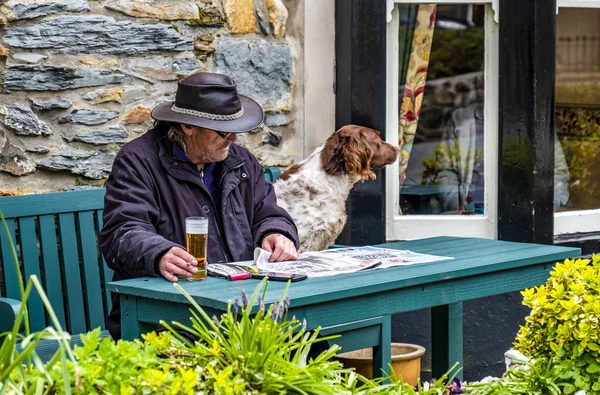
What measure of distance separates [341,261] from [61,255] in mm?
1345

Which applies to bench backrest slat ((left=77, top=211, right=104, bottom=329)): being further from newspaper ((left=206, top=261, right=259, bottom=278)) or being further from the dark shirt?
newspaper ((left=206, top=261, right=259, bottom=278))

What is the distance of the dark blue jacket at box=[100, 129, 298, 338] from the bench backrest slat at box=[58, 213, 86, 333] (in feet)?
1.56

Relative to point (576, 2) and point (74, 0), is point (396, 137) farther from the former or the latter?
point (74, 0)

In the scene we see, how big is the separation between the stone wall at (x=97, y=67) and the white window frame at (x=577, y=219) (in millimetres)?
1812

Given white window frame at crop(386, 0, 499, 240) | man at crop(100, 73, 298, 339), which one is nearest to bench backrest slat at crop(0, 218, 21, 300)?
man at crop(100, 73, 298, 339)

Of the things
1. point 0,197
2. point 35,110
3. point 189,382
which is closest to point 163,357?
point 189,382

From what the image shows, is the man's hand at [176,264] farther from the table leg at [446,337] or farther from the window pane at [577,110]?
the window pane at [577,110]

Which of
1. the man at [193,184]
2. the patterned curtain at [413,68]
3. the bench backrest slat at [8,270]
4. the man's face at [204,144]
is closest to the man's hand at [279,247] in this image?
the man at [193,184]

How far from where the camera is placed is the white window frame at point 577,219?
225 inches

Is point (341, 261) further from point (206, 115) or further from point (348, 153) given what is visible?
point (348, 153)

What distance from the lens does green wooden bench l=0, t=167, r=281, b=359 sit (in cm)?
416

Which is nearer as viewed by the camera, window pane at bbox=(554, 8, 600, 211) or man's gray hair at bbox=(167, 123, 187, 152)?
man's gray hair at bbox=(167, 123, 187, 152)

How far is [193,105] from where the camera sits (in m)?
3.91

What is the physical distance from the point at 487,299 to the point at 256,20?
6.50 ft
